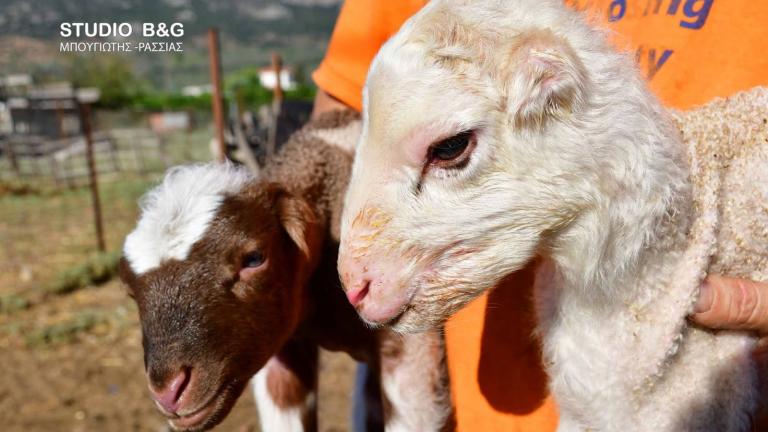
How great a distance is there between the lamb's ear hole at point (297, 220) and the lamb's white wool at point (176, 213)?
145 mm

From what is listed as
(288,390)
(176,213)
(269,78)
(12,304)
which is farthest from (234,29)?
(176,213)

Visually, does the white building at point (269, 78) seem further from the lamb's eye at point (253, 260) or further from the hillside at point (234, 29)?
the lamb's eye at point (253, 260)

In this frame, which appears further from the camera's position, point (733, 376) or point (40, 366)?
point (40, 366)

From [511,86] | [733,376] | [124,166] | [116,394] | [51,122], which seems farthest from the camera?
[51,122]

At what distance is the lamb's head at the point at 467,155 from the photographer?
138 cm

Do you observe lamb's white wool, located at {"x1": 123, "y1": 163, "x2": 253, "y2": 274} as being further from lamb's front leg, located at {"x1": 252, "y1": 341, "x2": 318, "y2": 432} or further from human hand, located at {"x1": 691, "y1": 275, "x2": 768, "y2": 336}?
human hand, located at {"x1": 691, "y1": 275, "x2": 768, "y2": 336}

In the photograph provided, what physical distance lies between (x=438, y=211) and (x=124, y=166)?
22.1 m

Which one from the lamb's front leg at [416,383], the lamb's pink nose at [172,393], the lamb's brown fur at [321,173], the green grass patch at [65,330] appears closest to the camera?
the lamb's pink nose at [172,393]

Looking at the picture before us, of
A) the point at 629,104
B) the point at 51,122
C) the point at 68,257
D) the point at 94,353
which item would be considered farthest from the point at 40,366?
the point at 51,122

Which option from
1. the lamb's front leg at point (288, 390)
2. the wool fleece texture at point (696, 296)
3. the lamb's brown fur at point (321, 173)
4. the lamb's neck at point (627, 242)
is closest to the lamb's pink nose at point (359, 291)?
the lamb's neck at point (627, 242)

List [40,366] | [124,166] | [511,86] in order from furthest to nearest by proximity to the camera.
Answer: [124,166], [40,366], [511,86]

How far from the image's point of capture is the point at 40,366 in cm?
584

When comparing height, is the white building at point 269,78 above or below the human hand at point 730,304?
below

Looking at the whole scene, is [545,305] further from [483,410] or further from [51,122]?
[51,122]
